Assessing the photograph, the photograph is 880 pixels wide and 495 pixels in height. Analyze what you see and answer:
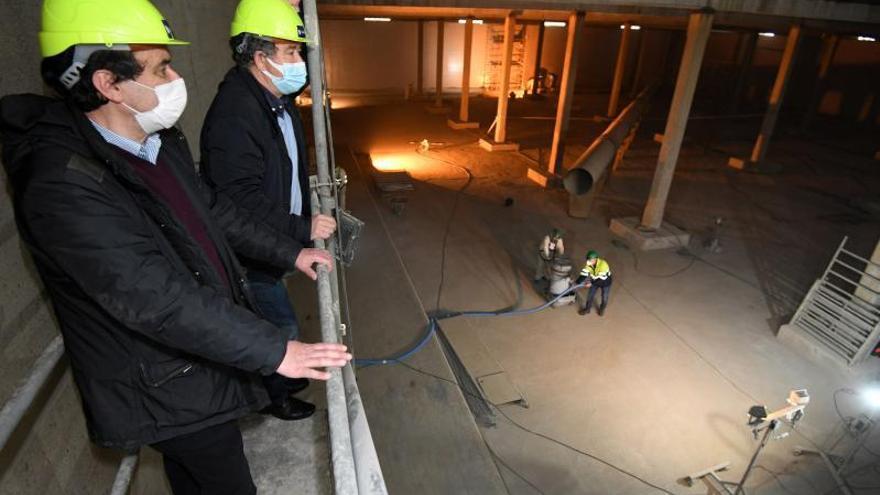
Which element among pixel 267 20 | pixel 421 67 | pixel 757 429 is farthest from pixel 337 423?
pixel 421 67

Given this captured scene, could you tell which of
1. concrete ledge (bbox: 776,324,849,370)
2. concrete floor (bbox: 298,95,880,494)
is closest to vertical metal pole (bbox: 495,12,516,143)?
concrete floor (bbox: 298,95,880,494)

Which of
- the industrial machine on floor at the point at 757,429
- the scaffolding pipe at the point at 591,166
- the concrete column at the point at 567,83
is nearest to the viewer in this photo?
the industrial machine on floor at the point at 757,429

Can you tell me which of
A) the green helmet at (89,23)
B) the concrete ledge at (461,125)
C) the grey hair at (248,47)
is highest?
the green helmet at (89,23)

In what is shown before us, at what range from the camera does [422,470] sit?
4.14 metres

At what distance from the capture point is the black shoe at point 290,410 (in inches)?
107

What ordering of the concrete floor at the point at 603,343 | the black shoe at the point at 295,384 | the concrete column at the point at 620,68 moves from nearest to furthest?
the black shoe at the point at 295,384 → the concrete floor at the point at 603,343 → the concrete column at the point at 620,68

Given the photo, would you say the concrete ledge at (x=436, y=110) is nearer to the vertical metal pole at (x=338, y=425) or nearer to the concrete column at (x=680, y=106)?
the concrete column at (x=680, y=106)

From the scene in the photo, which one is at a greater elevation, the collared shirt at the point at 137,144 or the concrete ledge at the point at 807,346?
the collared shirt at the point at 137,144

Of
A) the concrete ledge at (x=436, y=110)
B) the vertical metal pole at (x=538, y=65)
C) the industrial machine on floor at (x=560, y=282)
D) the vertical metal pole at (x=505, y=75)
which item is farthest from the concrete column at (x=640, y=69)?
the industrial machine on floor at (x=560, y=282)

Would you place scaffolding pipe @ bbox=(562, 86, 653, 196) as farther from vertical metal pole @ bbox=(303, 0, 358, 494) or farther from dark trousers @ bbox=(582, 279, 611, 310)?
vertical metal pole @ bbox=(303, 0, 358, 494)

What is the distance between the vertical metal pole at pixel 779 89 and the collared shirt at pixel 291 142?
594 inches

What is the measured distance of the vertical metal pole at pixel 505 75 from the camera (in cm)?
1402

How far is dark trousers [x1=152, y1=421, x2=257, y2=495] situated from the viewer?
171 centimetres

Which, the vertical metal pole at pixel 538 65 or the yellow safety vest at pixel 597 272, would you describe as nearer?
the yellow safety vest at pixel 597 272
